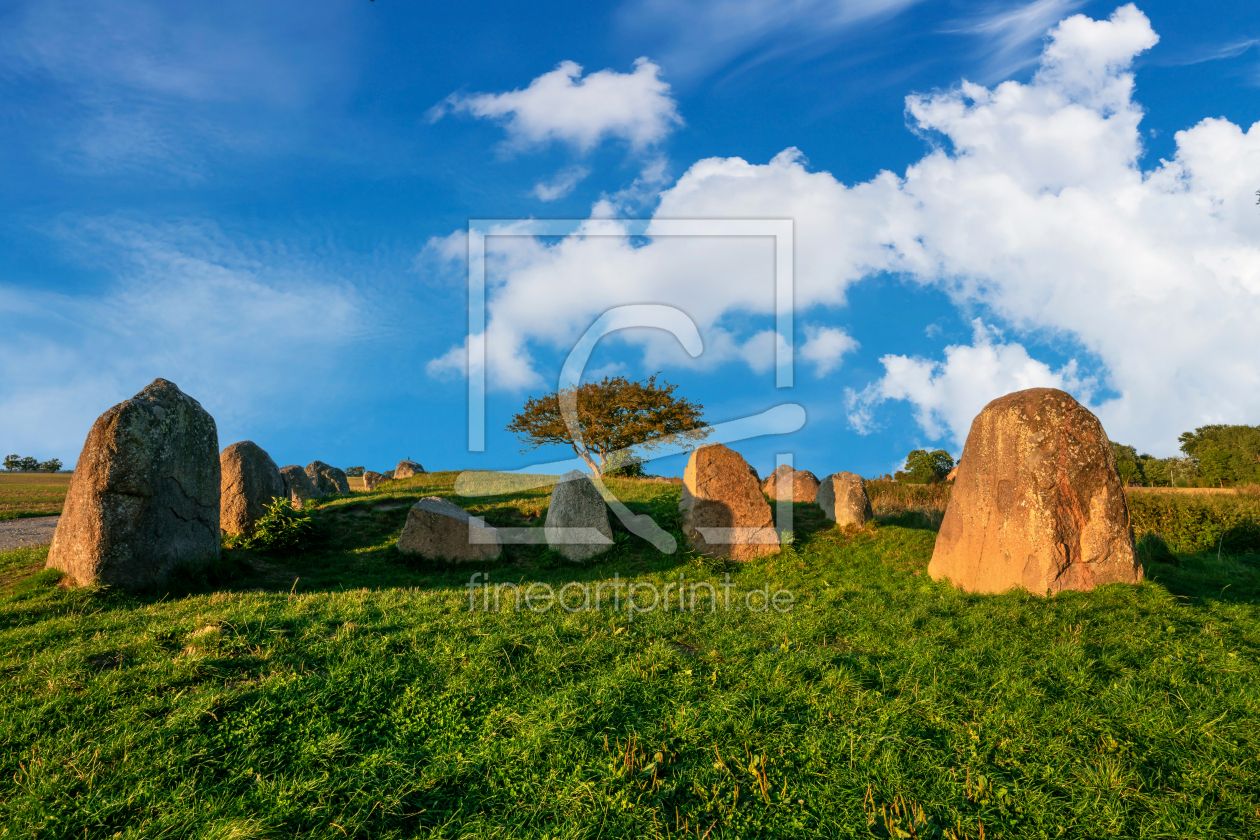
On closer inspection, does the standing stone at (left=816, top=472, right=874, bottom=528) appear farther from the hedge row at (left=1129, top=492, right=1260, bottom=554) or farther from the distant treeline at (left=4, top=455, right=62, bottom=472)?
the distant treeline at (left=4, top=455, right=62, bottom=472)

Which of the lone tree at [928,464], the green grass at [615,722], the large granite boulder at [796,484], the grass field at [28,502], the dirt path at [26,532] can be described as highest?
the lone tree at [928,464]

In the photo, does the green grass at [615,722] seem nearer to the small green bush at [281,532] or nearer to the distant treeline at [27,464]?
the small green bush at [281,532]

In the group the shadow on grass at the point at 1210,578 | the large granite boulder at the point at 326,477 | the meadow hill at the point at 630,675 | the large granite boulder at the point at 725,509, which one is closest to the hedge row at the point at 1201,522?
the shadow on grass at the point at 1210,578

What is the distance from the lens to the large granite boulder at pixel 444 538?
15.3 meters

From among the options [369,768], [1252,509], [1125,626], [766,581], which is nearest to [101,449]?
[369,768]

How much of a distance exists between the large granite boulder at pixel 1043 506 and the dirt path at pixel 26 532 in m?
20.5

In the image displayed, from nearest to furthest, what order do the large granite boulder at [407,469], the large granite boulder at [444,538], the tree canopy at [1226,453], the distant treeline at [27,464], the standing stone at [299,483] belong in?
the large granite boulder at [444,538] < the standing stone at [299,483] < the large granite boulder at [407,469] < the tree canopy at [1226,453] < the distant treeline at [27,464]

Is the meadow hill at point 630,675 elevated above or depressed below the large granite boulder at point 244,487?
below

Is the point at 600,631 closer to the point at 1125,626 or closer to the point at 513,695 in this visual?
the point at 513,695

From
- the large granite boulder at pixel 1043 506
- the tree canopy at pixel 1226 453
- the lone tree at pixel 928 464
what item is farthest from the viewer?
the lone tree at pixel 928 464

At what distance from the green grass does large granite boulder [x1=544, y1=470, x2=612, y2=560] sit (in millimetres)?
5919

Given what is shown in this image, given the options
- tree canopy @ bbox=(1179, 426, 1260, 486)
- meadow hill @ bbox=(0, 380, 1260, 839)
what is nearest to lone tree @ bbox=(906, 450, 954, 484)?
tree canopy @ bbox=(1179, 426, 1260, 486)

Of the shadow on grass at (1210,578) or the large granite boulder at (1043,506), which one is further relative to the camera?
the shadow on grass at (1210,578)

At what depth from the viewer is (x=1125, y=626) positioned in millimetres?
9758
